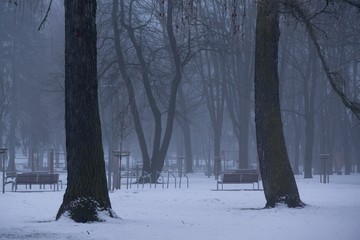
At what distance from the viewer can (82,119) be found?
11.6 metres

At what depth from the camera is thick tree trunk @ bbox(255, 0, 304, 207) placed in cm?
1484

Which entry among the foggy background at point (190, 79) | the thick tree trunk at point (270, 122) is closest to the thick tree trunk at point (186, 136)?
the foggy background at point (190, 79)

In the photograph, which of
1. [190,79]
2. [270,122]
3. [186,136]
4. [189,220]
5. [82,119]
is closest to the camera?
[82,119]

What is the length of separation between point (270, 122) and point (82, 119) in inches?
210

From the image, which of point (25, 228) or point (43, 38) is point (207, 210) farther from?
point (43, 38)

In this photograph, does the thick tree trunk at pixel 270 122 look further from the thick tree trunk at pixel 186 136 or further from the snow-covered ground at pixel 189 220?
the thick tree trunk at pixel 186 136

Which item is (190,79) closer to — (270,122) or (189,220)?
(270,122)

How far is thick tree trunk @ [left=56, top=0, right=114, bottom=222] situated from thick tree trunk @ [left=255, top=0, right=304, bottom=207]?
15.8ft

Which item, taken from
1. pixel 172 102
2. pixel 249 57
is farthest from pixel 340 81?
pixel 249 57

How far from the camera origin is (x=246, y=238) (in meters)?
10.1

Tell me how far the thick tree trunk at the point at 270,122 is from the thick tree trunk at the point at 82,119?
481cm

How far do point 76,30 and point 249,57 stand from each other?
1041 inches

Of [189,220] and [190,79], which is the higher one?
[190,79]

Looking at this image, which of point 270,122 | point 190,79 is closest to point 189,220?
point 270,122
